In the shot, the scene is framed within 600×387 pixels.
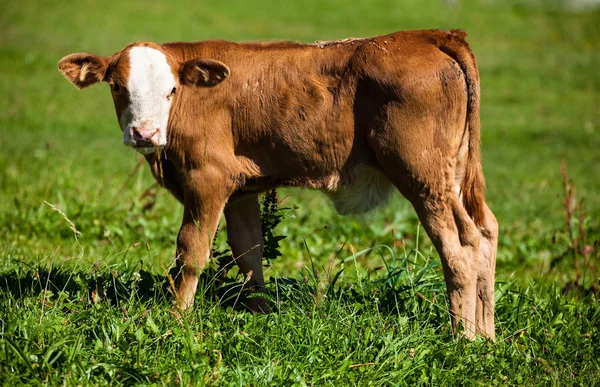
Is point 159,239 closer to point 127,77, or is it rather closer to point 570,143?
point 127,77

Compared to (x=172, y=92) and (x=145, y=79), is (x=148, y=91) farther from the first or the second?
(x=172, y=92)

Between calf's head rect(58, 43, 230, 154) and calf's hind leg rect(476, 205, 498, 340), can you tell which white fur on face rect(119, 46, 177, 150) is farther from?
calf's hind leg rect(476, 205, 498, 340)

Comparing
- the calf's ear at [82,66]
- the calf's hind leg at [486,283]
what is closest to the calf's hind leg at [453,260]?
the calf's hind leg at [486,283]

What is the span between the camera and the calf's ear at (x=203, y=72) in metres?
5.59

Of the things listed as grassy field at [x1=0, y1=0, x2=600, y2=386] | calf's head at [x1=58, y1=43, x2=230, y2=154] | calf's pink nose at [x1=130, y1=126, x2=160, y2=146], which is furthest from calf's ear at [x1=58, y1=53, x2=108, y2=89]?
grassy field at [x1=0, y1=0, x2=600, y2=386]

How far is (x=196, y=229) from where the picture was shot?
5613 mm

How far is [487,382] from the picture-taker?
16.1ft

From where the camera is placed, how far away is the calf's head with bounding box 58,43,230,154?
5.38 metres

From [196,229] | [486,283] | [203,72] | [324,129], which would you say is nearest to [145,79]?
[203,72]

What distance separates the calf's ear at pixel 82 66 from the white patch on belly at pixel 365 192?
77.5 inches

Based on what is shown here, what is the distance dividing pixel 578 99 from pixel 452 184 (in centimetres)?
1913

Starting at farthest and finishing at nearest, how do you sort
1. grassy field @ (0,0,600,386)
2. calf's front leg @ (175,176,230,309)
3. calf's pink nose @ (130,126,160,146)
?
1. calf's front leg @ (175,176,230,309)
2. calf's pink nose @ (130,126,160,146)
3. grassy field @ (0,0,600,386)

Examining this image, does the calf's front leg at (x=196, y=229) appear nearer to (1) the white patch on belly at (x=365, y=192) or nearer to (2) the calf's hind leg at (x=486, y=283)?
(1) the white patch on belly at (x=365, y=192)

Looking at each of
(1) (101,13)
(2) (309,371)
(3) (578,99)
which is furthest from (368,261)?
(1) (101,13)
